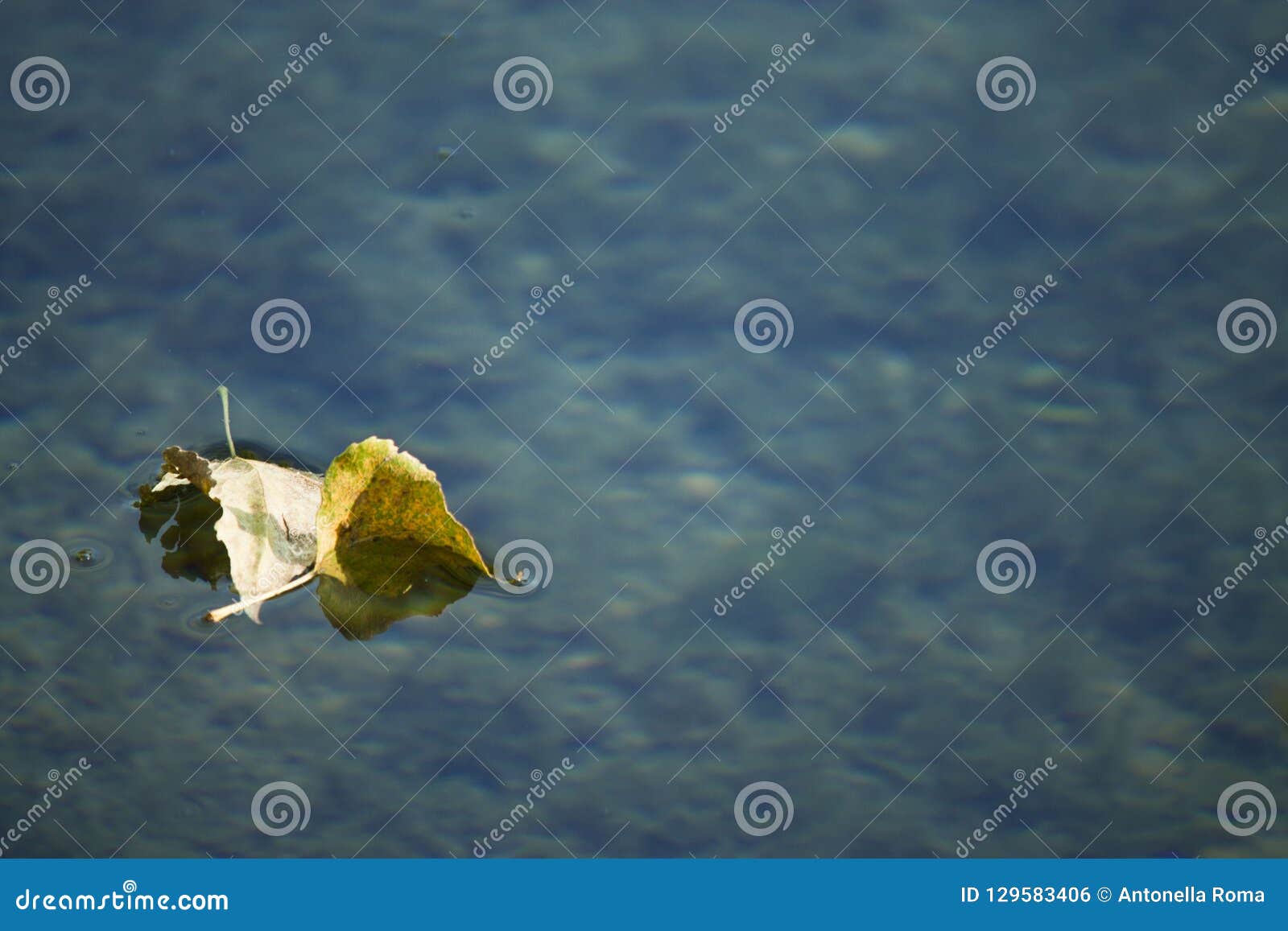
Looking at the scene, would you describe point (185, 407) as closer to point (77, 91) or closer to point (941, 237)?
point (77, 91)

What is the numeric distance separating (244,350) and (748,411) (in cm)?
110

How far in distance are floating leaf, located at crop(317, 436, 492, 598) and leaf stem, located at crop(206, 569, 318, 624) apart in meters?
0.03

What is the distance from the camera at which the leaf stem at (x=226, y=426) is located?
2338 mm

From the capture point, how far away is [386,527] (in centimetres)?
222

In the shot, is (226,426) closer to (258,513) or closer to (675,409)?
(258,513)

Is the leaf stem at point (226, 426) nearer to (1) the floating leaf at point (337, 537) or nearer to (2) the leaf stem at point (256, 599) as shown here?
(1) the floating leaf at point (337, 537)

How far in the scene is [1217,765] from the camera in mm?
2002

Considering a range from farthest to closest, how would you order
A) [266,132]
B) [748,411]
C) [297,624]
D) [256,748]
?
[266,132], [748,411], [297,624], [256,748]

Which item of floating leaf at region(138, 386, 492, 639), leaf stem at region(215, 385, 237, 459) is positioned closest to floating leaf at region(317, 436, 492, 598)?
floating leaf at region(138, 386, 492, 639)

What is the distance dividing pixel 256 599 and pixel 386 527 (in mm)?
278

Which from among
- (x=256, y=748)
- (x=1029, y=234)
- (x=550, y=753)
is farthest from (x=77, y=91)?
(x=1029, y=234)

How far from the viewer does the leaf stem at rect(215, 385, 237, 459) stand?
7.67ft

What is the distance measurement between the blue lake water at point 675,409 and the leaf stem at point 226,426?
0.03 m

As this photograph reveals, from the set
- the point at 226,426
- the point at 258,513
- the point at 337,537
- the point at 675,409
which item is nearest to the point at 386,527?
the point at 337,537
